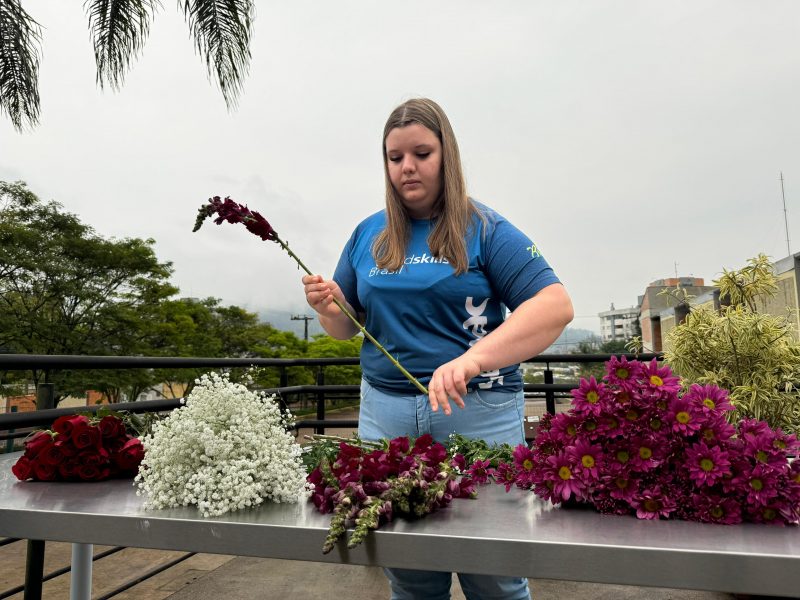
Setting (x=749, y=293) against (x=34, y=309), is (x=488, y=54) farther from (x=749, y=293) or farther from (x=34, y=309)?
(x=34, y=309)

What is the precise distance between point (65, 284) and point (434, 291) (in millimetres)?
20365

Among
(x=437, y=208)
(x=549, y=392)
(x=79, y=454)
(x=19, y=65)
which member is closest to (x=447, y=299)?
(x=437, y=208)

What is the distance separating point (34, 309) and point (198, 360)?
18.3 meters

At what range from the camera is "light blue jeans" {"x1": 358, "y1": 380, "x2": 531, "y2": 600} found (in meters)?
1.19

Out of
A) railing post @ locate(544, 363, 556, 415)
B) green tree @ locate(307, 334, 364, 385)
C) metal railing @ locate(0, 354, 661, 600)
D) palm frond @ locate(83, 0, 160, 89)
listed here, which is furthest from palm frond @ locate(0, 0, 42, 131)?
green tree @ locate(307, 334, 364, 385)

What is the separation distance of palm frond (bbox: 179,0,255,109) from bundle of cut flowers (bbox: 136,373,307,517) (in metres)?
5.59

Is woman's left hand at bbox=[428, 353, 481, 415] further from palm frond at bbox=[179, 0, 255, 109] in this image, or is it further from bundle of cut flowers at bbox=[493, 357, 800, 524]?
palm frond at bbox=[179, 0, 255, 109]

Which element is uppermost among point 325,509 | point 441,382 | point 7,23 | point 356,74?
point 356,74

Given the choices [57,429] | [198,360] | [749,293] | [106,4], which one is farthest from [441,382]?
[106,4]

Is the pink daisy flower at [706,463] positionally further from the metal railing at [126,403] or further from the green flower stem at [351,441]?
the metal railing at [126,403]

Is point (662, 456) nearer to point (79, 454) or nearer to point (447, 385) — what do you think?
point (447, 385)

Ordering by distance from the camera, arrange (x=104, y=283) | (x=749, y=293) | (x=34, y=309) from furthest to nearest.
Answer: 1. (x=104, y=283)
2. (x=34, y=309)
3. (x=749, y=293)

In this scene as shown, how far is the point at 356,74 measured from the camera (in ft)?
38.9

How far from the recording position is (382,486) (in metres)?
0.84
